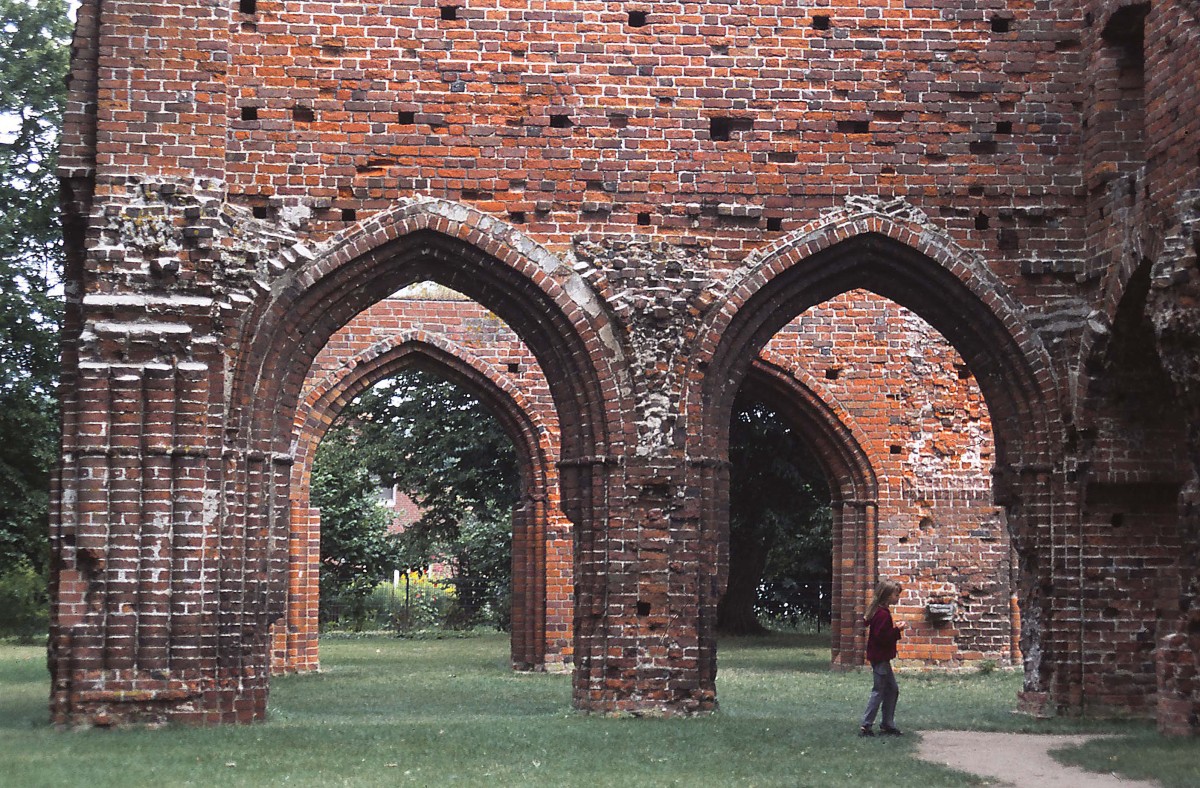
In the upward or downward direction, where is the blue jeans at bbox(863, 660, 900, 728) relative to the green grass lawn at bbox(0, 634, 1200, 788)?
upward

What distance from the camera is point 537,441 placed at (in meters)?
20.2

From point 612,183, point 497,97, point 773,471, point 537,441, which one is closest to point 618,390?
point 612,183

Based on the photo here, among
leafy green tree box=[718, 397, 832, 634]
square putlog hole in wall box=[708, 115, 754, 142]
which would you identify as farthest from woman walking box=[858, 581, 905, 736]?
leafy green tree box=[718, 397, 832, 634]

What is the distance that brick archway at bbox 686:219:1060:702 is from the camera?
13.3 m

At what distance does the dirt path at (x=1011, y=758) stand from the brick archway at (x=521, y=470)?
8.73m

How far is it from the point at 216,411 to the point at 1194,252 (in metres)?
7.28

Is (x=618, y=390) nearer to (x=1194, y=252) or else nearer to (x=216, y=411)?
(x=216, y=411)

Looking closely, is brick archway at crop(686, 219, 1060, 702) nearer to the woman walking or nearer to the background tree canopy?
the woman walking

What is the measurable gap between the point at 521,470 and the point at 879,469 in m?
4.59

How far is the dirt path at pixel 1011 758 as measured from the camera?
943 cm

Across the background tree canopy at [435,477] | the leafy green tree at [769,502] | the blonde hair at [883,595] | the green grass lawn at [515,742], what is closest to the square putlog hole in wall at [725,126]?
the blonde hair at [883,595]

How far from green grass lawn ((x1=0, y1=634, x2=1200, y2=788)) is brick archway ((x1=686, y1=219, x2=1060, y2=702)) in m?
1.29

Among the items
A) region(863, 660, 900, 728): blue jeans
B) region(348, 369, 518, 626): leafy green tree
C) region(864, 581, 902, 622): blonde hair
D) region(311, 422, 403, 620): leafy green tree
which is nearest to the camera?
region(863, 660, 900, 728): blue jeans

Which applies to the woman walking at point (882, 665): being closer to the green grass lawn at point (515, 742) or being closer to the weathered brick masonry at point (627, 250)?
the green grass lawn at point (515, 742)
